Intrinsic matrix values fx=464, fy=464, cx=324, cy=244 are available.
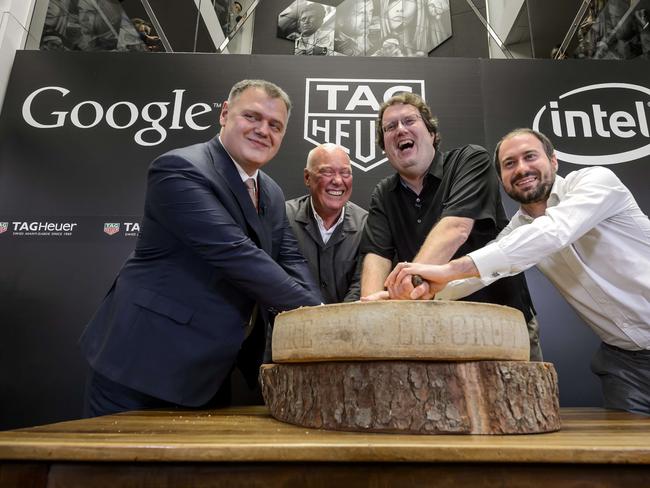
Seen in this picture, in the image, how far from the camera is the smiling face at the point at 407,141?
1.72 metres

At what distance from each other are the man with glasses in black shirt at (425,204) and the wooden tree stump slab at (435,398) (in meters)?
0.74

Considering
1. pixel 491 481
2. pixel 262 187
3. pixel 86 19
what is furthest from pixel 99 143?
pixel 491 481

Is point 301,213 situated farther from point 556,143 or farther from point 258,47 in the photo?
point 258,47

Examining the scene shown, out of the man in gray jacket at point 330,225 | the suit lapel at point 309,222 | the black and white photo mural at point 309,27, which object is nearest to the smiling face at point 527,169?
the man in gray jacket at point 330,225

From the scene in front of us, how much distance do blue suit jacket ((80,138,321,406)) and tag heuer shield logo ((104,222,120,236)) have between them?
140 cm

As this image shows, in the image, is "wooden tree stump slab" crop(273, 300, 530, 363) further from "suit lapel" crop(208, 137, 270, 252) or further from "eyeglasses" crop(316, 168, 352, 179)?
"eyeglasses" crop(316, 168, 352, 179)

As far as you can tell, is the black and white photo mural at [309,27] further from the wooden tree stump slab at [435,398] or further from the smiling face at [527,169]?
the wooden tree stump slab at [435,398]

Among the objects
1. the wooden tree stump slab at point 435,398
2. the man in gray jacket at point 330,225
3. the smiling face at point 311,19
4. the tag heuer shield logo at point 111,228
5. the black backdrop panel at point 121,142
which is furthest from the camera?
the smiling face at point 311,19

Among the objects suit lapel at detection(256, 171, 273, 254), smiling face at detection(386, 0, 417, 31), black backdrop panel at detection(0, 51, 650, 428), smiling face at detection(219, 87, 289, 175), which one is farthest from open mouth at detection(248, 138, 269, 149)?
smiling face at detection(386, 0, 417, 31)

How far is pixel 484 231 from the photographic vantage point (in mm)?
1703

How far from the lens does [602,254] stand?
1.54 meters

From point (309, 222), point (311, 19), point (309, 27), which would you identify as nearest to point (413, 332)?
point (309, 222)

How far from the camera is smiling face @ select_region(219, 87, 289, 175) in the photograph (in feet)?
5.21

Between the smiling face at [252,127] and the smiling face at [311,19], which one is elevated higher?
the smiling face at [311,19]
